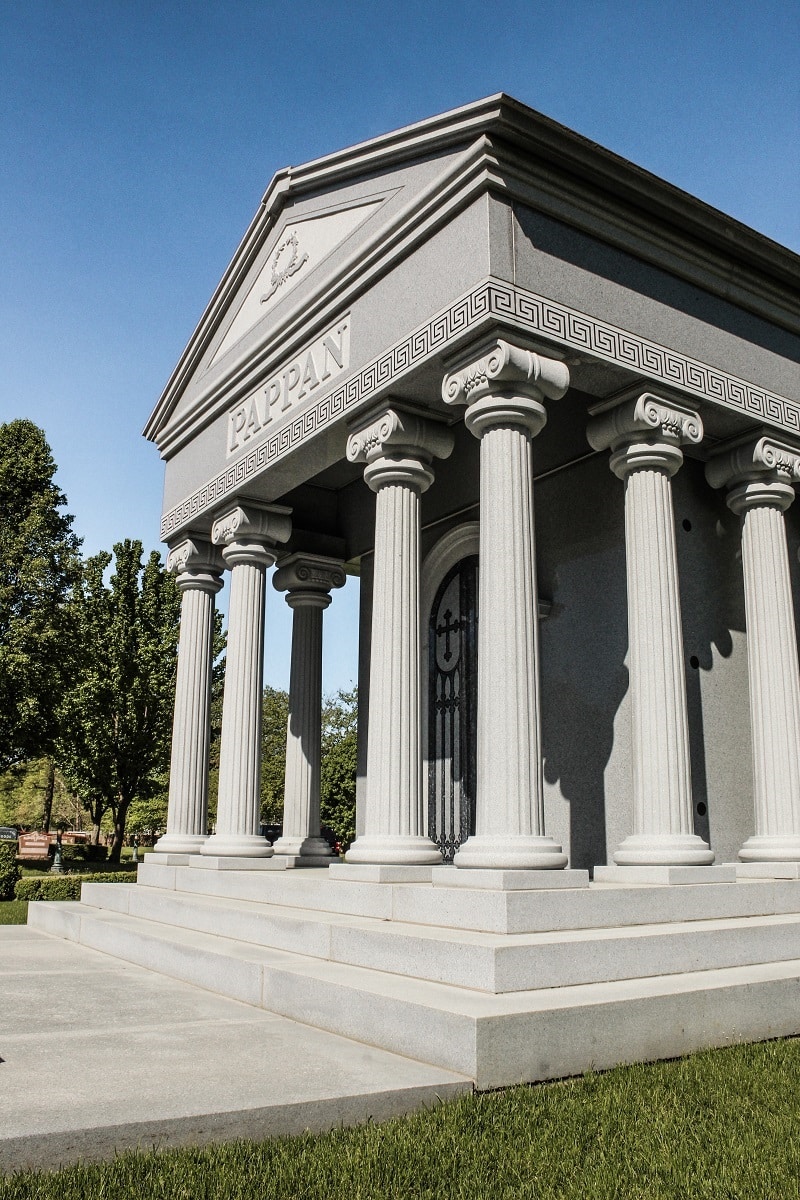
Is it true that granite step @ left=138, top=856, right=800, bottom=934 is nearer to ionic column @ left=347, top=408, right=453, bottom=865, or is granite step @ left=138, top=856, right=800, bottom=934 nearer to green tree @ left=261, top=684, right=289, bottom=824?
ionic column @ left=347, top=408, right=453, bottom=865

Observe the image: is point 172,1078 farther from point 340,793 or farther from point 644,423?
point 340,793

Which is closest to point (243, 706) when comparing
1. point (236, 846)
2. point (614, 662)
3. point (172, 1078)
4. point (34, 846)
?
point (236, 846)

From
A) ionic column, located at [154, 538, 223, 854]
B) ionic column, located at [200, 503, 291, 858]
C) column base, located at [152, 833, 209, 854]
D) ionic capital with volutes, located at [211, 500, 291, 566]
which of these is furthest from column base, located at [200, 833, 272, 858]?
ionic capital with volutes, located at [211, 500, 291, 566]

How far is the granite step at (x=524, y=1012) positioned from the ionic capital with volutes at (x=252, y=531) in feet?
24.2

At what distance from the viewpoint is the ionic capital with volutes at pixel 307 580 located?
1859 cm

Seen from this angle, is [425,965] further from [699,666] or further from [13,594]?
[13,594]

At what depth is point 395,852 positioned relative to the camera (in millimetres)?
10641

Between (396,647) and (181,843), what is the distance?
23.7 feet

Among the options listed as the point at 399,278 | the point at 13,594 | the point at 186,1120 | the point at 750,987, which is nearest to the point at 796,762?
the point at 750,987

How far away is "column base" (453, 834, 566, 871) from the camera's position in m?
8.99

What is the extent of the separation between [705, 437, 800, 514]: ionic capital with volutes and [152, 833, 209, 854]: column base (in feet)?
32.3

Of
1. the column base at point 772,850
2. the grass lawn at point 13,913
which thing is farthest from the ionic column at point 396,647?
the grass lawn at point 13,913

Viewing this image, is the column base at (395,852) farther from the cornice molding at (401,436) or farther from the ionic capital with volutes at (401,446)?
the cornice molding at (401,436)

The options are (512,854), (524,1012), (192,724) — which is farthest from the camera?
(192,724)
